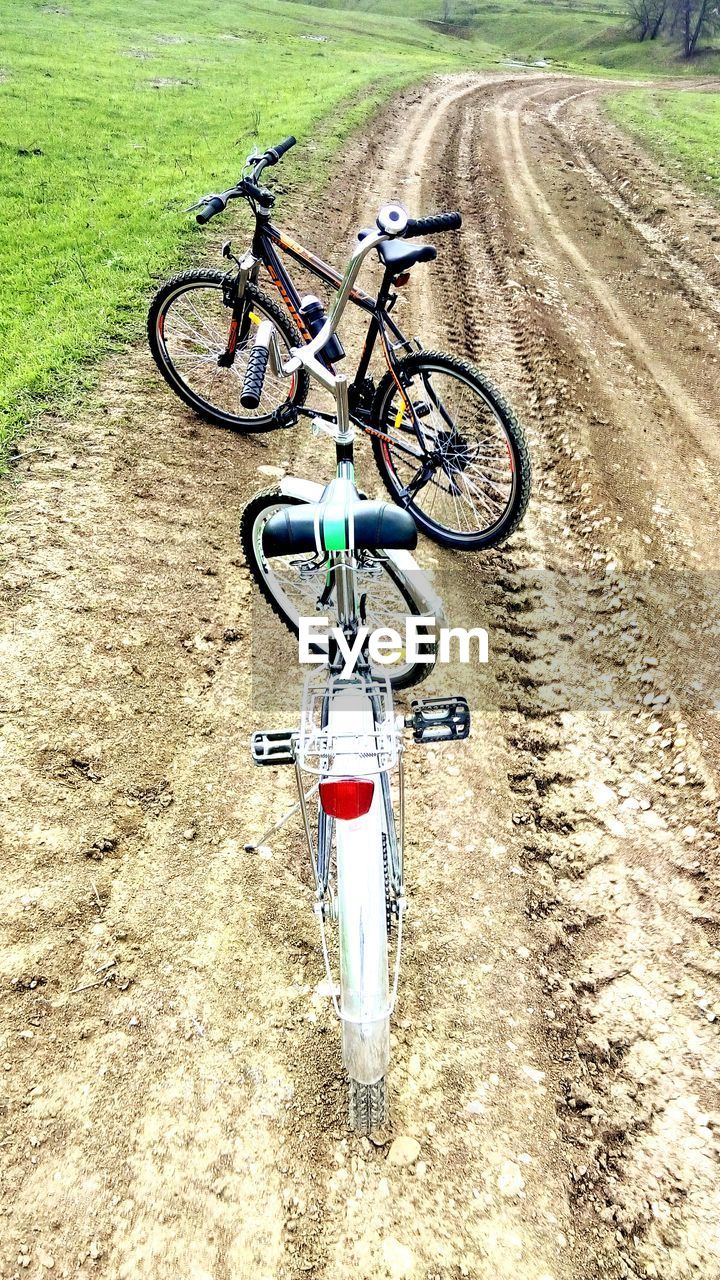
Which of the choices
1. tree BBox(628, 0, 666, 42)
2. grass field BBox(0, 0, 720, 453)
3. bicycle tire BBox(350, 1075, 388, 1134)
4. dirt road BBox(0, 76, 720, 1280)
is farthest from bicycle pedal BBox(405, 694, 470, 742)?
tree BBox(628, 0, 666, 42)

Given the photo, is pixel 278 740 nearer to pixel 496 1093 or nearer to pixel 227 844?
pixel 227 844

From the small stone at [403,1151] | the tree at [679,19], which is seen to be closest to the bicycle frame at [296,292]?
the small stone at [403,1151]

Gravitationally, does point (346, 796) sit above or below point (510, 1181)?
above

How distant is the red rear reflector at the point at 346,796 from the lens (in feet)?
7.34

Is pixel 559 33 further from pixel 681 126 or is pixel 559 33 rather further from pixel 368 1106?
pixel 368 1106

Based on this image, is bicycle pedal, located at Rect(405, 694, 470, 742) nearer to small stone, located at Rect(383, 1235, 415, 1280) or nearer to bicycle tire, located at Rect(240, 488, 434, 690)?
bicycle tire, located at Rect(240, 488, 434, 690)

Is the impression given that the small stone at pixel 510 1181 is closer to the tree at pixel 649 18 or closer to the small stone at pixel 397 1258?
the small stone at pixel 397 1258

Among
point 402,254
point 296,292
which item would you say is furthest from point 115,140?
point 402,254

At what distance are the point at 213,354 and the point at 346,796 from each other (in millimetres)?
5303

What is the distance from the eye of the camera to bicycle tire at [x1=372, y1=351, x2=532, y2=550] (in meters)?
4.45

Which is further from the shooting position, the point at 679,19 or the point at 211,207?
the point at 679,19

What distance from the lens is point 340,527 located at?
2.70 metres

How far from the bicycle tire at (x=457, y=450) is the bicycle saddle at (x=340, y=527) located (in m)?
1.86

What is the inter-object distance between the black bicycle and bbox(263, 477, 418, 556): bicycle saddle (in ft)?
5.58
